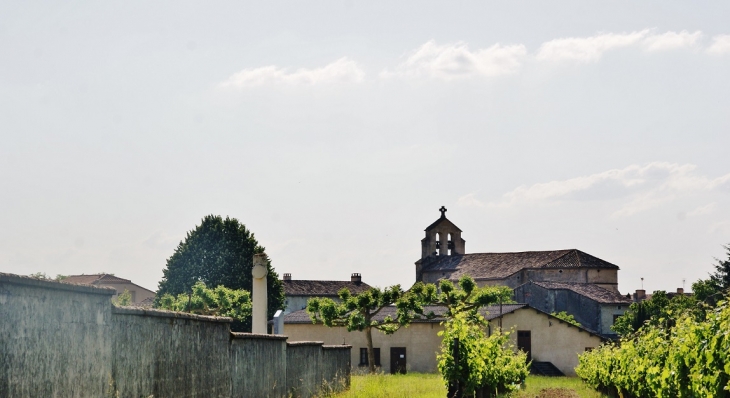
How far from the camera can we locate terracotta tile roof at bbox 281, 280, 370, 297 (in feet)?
313

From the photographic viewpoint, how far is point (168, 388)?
39.5ft

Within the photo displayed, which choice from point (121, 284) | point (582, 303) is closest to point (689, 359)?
point (582, 303)

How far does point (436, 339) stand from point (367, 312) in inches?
183

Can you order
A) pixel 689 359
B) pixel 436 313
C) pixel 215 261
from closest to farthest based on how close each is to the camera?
pixel 689 359 → pixel 436 313 → pixel 215 261

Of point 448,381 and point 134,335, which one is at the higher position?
point 134,335

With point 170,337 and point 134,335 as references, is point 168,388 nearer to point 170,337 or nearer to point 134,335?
point 170,337

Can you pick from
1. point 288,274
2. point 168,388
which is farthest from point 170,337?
point 288,274

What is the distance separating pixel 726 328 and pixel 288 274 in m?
91.2

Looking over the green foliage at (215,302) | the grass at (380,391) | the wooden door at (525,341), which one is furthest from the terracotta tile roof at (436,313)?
the grass at (380,391)

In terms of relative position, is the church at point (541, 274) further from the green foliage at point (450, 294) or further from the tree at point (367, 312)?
the tree at point (367, 312)

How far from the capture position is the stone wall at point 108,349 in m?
8.24

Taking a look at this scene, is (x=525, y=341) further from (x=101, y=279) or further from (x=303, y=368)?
(x=101, y=279)

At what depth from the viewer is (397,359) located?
4934 cm

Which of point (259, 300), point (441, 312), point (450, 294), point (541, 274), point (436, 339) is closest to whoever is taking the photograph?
point (259, 300)
